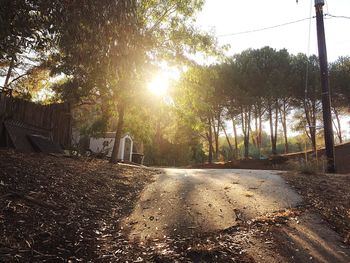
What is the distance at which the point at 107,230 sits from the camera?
4.74 metres

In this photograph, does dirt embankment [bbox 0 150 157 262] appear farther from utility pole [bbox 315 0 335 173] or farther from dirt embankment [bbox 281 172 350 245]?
utility pole [bbox 315 0 335 173]

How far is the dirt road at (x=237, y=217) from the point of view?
420 cm

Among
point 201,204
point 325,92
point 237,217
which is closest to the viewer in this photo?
point 237,217

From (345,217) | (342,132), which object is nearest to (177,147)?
(342,132)

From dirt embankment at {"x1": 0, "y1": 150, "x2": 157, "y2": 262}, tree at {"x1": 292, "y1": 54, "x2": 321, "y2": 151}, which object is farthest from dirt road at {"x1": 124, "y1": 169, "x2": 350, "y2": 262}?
tree at {"x1": 292, "y1": 54, "x2": 321, "y2": 151}

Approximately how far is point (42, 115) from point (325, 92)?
38.6 ft

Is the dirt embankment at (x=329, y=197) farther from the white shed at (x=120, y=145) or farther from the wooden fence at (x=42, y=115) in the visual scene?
the white shed at (x=120, y=145)

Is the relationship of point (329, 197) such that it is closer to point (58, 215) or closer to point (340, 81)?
point (58, 215)

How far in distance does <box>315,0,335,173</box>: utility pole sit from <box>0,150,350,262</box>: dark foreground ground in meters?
5.82

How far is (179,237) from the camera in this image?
4520 mm

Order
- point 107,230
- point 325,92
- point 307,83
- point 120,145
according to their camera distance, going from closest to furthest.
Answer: point 107,230 → point 325,92 → point 120,145 → point 307,83

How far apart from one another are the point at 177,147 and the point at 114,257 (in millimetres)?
36207

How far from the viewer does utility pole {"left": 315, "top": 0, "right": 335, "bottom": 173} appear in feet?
40.1

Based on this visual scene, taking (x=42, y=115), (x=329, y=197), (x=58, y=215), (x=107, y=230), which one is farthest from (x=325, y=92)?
(x=42, y=115)
